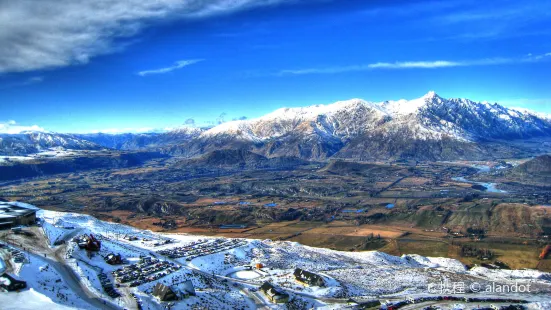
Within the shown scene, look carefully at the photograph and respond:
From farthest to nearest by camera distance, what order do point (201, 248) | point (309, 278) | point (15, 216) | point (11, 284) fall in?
point (201, 248) → point (15, 216) → point (309, 278) → point (11, 284)

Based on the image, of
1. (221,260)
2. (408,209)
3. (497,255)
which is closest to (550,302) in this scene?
(497,255)

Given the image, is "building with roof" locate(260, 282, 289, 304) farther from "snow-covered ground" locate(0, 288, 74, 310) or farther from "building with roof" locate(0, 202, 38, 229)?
"building with roof" locate(0, 202, 38, 229)

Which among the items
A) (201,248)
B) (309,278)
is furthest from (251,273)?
(201,248)

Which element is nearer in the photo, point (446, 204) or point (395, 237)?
point (395, 237)

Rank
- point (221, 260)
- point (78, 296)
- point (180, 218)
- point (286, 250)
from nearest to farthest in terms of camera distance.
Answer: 1. point (78, 296)
2. point (221, 260)
3. point (286, 250)
4. point (180, 218)

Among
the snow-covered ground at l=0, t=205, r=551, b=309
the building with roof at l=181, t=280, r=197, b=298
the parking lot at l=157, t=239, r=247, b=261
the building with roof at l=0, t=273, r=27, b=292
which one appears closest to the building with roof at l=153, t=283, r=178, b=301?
the snow-covered ground at l=0, t=205, r=551, b=309

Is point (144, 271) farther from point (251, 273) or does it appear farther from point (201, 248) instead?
point (201, 248)

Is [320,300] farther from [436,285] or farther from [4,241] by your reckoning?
[4,241]
